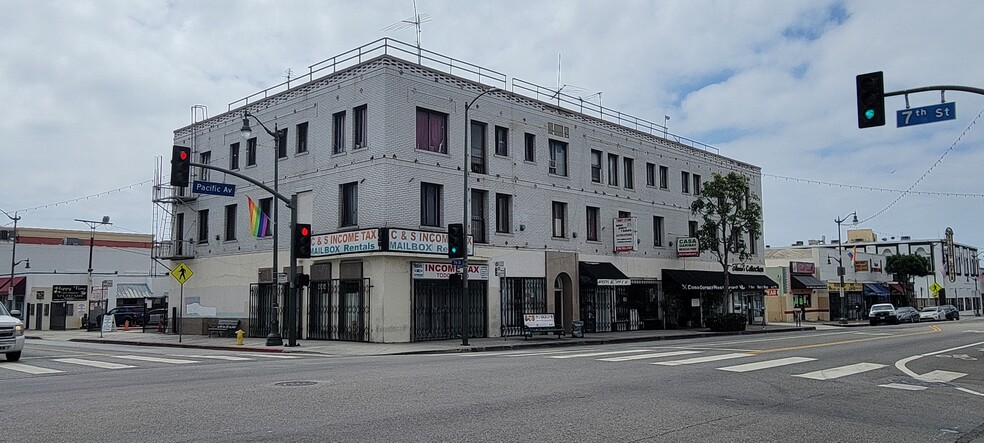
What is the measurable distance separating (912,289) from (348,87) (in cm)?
6491

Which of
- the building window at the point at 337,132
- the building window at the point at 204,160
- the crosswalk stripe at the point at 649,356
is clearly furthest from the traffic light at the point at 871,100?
the building window at the point at 204,160

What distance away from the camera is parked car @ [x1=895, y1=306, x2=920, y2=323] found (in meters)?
55.7

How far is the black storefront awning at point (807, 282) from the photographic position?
183ft

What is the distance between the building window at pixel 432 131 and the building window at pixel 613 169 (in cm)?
1071

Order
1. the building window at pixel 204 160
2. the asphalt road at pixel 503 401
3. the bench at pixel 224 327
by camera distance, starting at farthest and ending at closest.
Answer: the building window at pixel 204 160 → the bench at pixel 224 327 → the asphalt road at pixel 503 401

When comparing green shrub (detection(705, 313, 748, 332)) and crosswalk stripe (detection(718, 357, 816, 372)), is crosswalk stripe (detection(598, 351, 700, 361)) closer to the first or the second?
crosswalk stripe (detection(718, 357, 816, 372))

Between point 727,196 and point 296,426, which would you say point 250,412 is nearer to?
point 296,426

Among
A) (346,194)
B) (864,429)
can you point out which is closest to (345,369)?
(864,429)

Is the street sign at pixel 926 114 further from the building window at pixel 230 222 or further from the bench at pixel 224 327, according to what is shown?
the building window at pixel 230 222

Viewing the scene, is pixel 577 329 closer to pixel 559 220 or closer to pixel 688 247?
pixel 559 220

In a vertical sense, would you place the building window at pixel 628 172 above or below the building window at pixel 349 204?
above

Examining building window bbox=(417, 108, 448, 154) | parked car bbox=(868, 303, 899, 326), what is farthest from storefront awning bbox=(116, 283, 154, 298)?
parked car bbox=(868, 303, 899, 326)

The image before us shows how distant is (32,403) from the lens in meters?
10.5

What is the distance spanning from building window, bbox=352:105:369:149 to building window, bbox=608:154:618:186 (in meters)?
13.6
